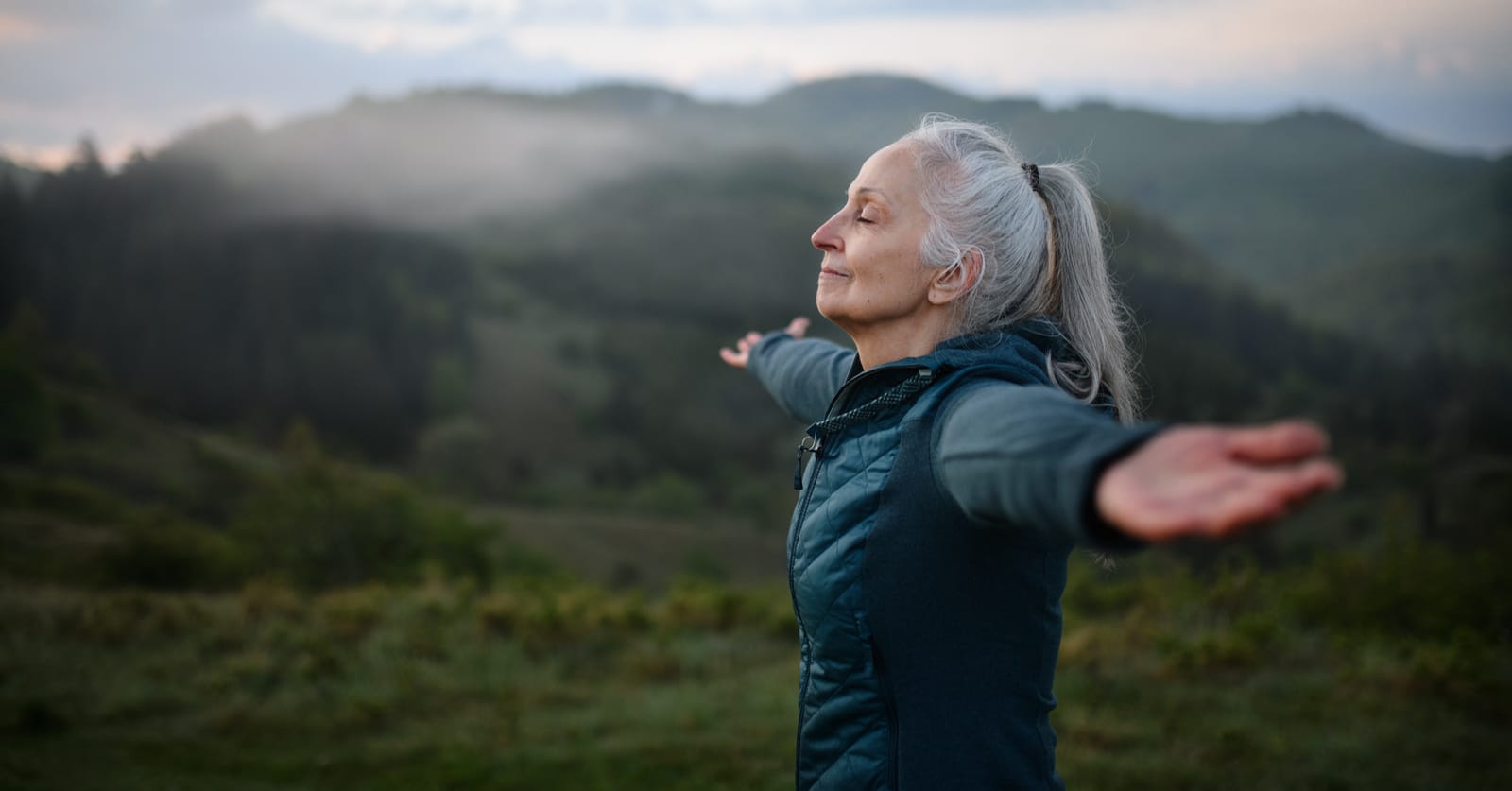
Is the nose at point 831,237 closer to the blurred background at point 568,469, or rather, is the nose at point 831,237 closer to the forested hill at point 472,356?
the blurred background at point 568,469

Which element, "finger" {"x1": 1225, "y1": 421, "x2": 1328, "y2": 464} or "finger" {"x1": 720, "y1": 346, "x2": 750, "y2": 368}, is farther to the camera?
"finger" {"x1": 720, "y1": 346, "x2": 750, "y2": 368}

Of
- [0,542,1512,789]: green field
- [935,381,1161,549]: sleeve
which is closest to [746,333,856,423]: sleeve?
[935,381,1161,549]: sleeve

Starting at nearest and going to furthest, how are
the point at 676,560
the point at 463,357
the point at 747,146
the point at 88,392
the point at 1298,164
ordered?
the point at 676,560, the point at 88,392, the point at 463,357, the point at 747,146, the point at 1298,164

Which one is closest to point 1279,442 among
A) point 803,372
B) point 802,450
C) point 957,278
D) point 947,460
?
point 947,460

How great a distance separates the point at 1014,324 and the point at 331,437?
89554 mm

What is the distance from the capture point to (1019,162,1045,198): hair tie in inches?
90.8

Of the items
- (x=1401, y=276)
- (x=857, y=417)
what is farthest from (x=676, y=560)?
(x=1401, y=276)

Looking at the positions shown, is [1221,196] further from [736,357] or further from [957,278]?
[957,278]

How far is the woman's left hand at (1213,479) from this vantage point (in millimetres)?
1252

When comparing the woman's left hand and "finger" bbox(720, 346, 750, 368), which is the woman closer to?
the woman's left hand

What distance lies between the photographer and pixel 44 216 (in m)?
90.2

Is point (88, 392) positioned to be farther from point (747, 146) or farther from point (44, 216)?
point (747, 146)

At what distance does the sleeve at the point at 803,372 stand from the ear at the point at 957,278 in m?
1.03

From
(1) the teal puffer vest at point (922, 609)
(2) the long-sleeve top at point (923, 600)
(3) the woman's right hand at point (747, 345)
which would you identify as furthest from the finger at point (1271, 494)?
(3) the woman's right hand at point (747, 345)
